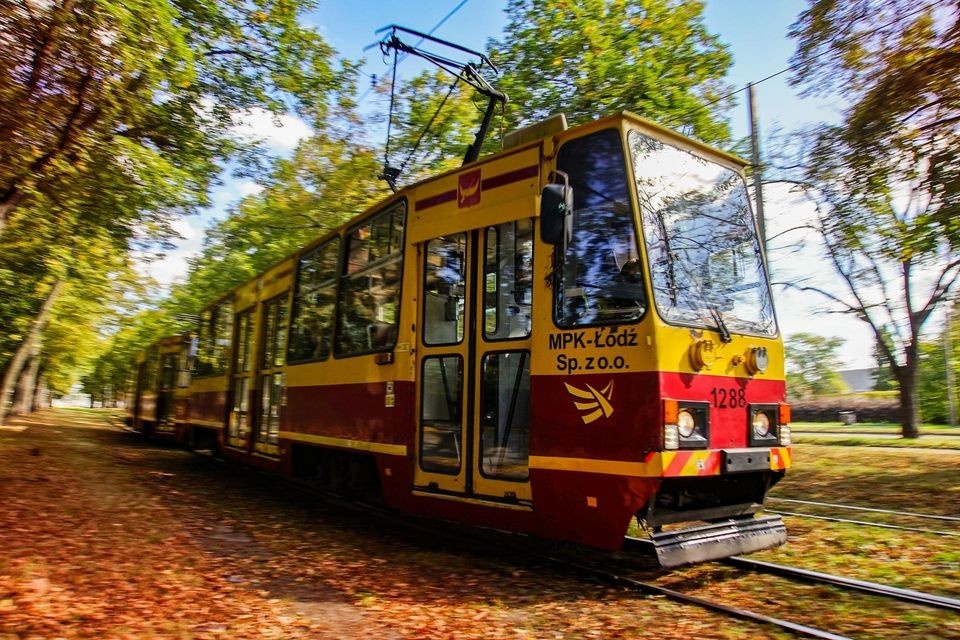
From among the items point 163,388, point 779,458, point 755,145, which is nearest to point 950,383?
point 755,145

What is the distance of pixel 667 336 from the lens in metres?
4.74

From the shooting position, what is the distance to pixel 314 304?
888 centimetres

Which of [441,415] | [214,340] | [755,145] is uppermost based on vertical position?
[755,145]

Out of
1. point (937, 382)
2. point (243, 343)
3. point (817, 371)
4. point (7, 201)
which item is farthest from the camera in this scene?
point (817, 371)

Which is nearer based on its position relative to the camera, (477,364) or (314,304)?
(477,364)

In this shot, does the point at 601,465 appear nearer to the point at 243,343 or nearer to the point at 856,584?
the point at 856,584

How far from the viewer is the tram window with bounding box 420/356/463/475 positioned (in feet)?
19.6

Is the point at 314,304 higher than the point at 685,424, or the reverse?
the point at 314,304

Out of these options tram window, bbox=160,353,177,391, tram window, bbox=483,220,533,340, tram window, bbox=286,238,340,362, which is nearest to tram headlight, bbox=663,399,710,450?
tram window, bbox=483,220,533,340

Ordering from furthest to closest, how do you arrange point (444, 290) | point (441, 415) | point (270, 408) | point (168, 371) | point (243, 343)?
point (168, 371)
point (243, 343)
point (270, 408)
point (444, 290)
point (441, 415)

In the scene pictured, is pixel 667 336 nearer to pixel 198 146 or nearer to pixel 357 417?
pixel 357 417

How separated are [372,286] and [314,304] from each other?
1786 mm

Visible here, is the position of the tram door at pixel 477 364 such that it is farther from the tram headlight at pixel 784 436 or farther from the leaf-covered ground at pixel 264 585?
the tram headlight at pixel 784 436

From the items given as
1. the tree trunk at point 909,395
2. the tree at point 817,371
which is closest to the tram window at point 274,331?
the tree trunk at point 909,395
